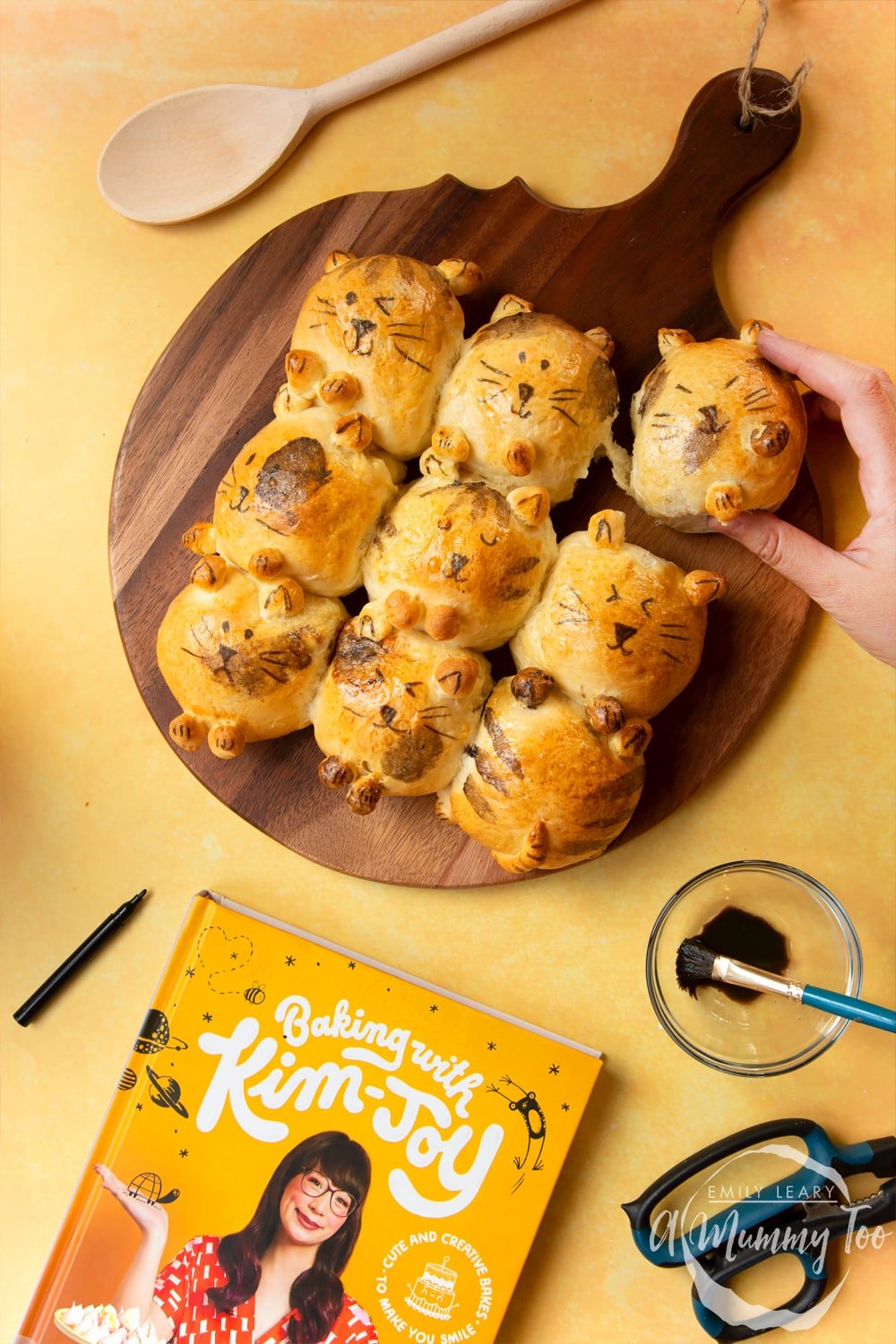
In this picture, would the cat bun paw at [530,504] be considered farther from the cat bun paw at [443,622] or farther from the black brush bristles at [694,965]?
the black brush bristles at [694,965]

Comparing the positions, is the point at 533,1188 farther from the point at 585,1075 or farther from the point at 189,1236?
the point at 189,1236

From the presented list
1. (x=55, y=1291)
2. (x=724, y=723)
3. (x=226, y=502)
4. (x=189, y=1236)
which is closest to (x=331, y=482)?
(x=226, y=502)

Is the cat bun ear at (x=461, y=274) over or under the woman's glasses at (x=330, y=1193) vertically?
over

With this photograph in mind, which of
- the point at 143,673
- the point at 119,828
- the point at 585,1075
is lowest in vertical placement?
the point at 585,1075

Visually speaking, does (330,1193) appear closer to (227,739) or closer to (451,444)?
(227,739)

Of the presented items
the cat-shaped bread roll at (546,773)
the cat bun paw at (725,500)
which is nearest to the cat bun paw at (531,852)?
the cat-shaped bread roll at (546,773)

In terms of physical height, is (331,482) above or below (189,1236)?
above

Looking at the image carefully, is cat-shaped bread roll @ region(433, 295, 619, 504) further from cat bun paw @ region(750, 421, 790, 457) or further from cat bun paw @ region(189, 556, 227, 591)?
cat bun paw @ region(189, 556, 227, 591)
